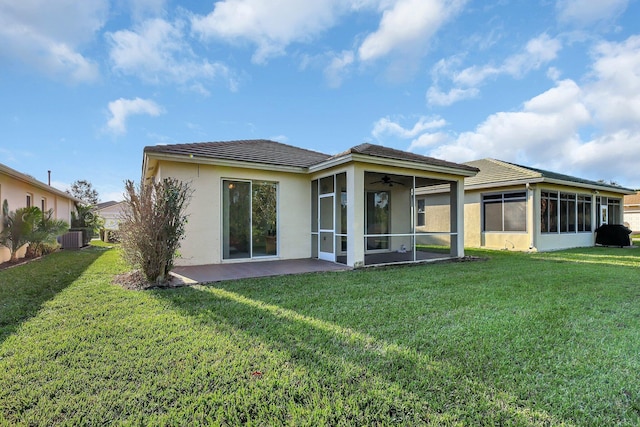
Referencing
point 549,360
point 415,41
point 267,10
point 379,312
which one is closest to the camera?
point 549,360

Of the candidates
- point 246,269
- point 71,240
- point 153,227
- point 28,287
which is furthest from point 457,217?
point 71,240

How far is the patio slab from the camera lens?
735 centimetres

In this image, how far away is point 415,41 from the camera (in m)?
12.5

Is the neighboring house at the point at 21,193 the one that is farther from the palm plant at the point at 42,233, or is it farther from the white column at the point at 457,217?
the white column at the point at 457,217

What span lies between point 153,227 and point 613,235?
839 inches

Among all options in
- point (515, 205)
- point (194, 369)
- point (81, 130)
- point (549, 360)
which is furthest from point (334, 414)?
point (81, 130)

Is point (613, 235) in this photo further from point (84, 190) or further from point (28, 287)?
point (84, 190)

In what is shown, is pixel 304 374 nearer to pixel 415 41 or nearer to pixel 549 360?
pixel 549 360

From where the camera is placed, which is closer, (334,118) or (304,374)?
(304,374)

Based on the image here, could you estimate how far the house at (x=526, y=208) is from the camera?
13852 millimetres

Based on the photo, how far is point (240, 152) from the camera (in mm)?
10141

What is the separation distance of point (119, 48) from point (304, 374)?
12961mm

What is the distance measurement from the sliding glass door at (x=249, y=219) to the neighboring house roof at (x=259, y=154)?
2.72 feet

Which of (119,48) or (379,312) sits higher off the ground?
(119,48)
